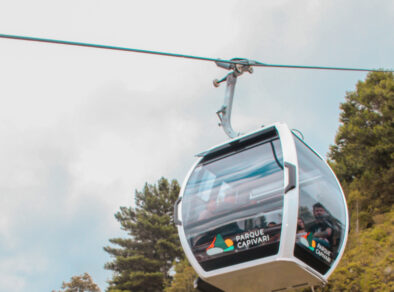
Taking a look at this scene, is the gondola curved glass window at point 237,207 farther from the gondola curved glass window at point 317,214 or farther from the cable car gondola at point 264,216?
the gondola curved glass window at point 317,214

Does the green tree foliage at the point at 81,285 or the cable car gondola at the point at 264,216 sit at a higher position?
the green tree foliage at the point at 81,285

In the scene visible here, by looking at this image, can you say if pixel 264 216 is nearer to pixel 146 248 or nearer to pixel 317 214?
pixel 317 214

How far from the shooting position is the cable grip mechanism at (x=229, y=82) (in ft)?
17.8

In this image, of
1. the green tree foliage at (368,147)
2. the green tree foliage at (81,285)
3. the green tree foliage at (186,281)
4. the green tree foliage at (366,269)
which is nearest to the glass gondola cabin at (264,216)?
the green tree foliage at (366,269)

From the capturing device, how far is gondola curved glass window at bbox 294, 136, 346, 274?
153 inches

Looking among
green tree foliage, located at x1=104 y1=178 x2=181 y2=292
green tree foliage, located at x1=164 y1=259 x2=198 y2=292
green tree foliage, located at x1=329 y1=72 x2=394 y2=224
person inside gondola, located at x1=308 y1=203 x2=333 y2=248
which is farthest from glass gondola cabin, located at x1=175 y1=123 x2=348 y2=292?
green tree foliage, located at x1=104 y1=178 x2=181 y2=292

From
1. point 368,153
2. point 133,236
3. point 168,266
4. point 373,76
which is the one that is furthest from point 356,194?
point 133,236

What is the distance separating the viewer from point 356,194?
59.4 feet

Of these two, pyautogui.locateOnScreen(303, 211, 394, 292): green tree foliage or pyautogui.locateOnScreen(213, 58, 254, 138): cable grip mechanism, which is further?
pyautogui.locateOnScreen(303, 211, 394, 292): green tree foliage

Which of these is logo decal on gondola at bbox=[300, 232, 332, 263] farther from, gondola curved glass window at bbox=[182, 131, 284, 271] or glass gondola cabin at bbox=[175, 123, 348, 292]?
gondola curved glass window at bbox=[182, 131, 284, 271]

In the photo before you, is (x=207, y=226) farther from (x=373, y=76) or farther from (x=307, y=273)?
(x=373, y=76)

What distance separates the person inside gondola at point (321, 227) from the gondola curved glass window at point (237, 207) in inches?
17.9

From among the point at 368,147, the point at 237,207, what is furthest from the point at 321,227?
the point at 368,147

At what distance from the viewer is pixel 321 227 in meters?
4.15
